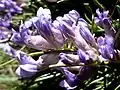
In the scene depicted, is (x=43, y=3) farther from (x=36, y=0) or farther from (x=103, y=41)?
(x=103, y=41)

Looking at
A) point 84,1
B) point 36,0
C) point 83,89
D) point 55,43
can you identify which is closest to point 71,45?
point 55,43

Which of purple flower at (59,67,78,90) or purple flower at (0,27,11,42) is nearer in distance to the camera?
purple flower at (59,67,78,90)

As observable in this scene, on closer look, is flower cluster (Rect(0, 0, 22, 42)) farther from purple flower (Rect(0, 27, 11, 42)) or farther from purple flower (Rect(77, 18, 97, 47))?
purple flower (Rect(77, 18, 97, 47))

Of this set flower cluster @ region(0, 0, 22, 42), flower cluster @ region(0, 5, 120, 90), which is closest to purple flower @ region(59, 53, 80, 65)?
flower cluster @ region(0, 5, 120, 90)

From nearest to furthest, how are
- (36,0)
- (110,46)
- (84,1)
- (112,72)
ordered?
(110,46)
(112,72)
(84,1)
(36,0)

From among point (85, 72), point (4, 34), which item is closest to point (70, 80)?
point (85, 72)

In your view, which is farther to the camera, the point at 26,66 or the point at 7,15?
the point at 7,15

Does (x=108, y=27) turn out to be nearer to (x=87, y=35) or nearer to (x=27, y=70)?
(x=87, y=35)

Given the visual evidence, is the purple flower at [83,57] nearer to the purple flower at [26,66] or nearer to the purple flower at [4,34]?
the purple flower at [26,66]
